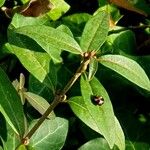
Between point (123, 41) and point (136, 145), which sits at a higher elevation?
point (123, 41)

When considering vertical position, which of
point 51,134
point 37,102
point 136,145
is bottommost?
point 136,145

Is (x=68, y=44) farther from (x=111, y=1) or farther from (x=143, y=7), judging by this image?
(x=143, y=7)

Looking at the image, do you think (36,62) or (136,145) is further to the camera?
(136,145)

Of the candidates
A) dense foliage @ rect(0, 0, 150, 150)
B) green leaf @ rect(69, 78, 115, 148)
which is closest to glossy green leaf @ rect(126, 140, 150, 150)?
dense foliage @ rect(0, 0, 150, 150)

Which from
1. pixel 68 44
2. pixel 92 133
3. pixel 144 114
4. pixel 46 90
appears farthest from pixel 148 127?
pixel 68 44

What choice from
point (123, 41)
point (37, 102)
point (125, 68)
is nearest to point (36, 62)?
point (37, 102)

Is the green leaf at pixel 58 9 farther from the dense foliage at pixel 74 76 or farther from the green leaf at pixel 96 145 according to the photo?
the green leaf at pixel 96 145

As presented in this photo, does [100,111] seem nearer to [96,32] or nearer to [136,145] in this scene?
[96,32]
